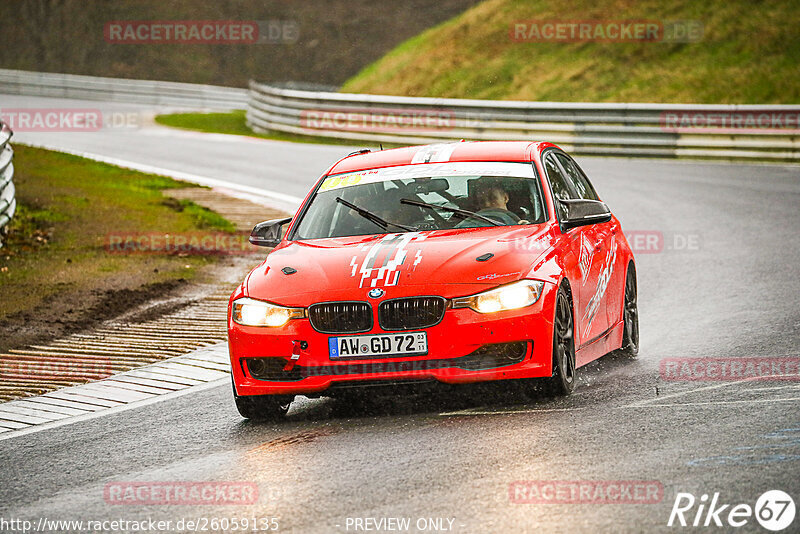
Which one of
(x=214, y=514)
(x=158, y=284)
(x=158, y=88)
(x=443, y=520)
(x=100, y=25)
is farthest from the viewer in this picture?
(x=100, y=25)

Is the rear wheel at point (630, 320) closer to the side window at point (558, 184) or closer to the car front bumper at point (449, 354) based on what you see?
the side window at point (558, 184)

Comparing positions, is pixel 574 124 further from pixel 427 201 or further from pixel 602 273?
pixel 427 201

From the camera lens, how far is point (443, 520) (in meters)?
5.32

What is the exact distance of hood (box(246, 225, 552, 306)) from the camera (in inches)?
291

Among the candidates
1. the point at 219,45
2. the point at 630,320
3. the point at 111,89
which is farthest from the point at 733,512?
the point at 219,45

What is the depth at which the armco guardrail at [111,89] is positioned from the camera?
45125mm

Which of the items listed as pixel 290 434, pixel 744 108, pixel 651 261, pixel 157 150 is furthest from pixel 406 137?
pixel 290 434

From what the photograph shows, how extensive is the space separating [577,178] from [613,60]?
82.8ft

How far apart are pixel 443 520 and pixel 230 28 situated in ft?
197

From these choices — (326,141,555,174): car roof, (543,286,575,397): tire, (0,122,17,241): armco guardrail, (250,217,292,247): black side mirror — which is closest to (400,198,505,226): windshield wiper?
(326,141,555,174): car roof

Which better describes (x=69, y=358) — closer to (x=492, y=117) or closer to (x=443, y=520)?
(x=443, y=520)

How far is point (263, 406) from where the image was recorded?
7.81 metres

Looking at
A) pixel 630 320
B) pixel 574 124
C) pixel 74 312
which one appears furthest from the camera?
pixel 574 124

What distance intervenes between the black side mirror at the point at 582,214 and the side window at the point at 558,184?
20cm
